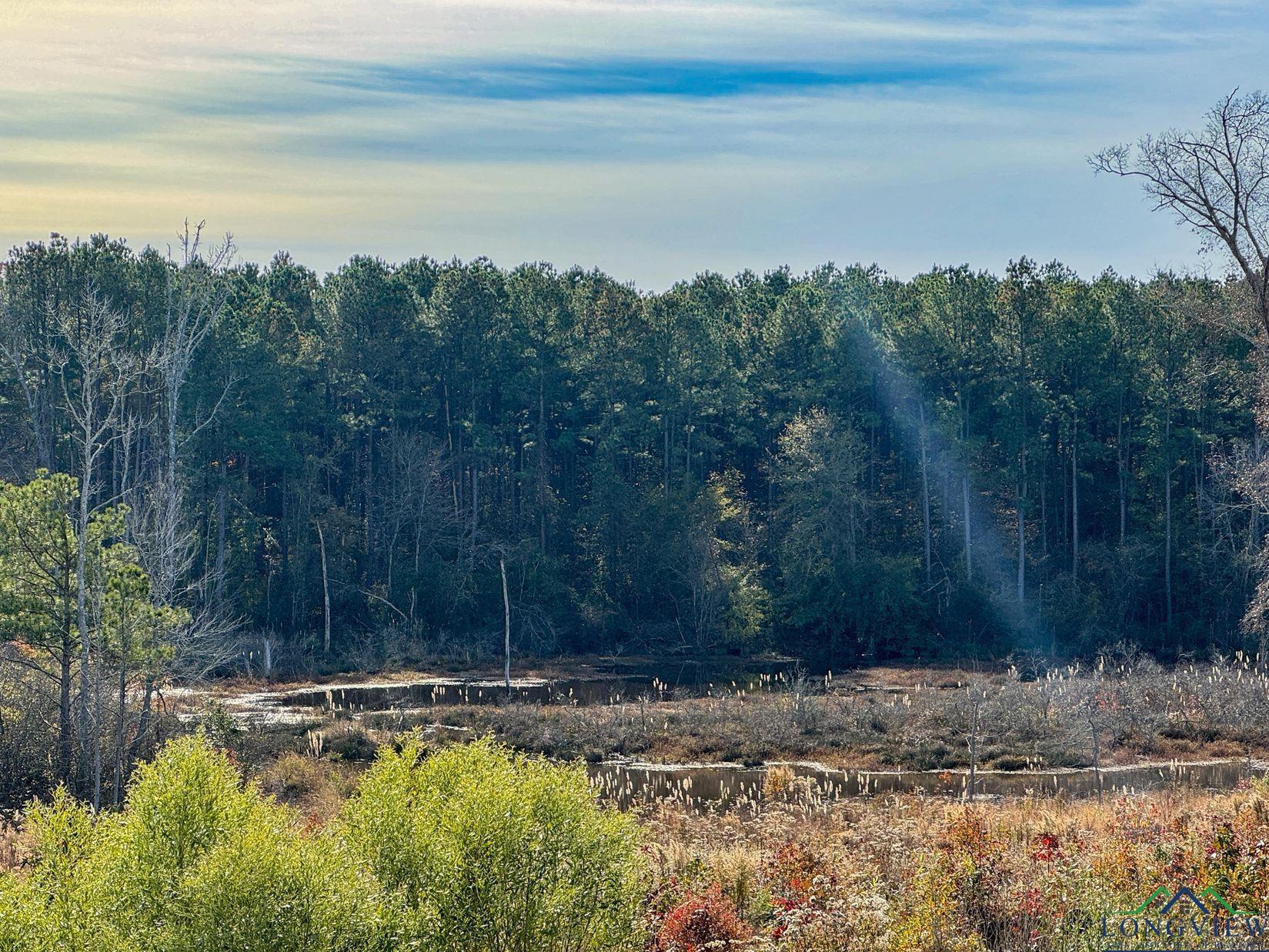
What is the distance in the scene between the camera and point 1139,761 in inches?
966

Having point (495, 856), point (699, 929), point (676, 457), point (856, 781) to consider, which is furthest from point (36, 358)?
point (495, 856)

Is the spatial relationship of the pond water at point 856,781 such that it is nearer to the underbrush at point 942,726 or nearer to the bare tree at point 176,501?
the underbrush at point 942,726

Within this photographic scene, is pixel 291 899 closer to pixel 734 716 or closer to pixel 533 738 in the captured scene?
pixel 533 738

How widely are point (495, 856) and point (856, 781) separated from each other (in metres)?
17.2

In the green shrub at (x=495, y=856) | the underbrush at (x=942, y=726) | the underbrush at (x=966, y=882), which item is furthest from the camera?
the underbrush at (x=942, y=726)

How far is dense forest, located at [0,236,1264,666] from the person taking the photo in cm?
4412

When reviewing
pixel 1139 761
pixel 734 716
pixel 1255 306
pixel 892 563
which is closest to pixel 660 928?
pixel 1255 306

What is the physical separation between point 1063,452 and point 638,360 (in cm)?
1673

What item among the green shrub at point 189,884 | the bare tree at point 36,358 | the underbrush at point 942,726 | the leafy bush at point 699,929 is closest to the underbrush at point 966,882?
the leafy bush at point 699,929

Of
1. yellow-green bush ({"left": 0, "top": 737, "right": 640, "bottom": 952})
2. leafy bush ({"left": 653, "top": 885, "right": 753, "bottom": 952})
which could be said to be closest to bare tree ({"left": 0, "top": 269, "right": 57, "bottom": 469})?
leafy bush ({"left": 653, "top": 885, "right": 753, "bottom": 952})

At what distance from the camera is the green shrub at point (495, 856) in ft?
24.9

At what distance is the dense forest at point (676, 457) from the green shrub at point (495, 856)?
34966 mm

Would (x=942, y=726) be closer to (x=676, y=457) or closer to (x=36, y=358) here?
(x=676, y=457)

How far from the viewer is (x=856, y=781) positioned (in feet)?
78.0
